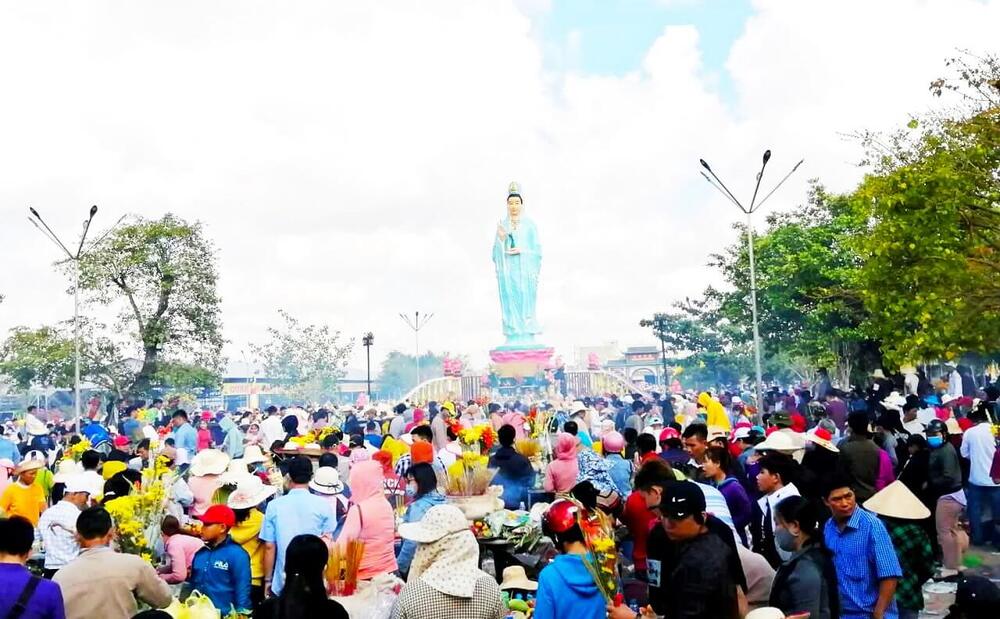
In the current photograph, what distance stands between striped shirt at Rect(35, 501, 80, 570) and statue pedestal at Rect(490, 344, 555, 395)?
3450 cm

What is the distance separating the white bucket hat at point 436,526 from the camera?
3.84 m

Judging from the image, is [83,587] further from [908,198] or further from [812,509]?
[908,198]

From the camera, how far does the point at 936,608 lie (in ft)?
24.7

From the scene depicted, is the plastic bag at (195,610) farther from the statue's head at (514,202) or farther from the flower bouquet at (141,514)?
the statue's head at (514,202)

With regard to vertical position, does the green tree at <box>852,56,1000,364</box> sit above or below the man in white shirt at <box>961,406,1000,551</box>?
above

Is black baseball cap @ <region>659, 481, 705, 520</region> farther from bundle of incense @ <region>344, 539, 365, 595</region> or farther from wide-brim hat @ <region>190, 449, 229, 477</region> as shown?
wide-brim hat @ <region>190, 449, 229, 477</region>

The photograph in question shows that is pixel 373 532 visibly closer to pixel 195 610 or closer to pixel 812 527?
pixel 195 610

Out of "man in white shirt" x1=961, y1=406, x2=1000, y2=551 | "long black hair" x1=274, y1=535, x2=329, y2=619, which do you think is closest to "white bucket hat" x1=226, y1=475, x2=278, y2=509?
"long black hair" x1=274, y1=535, x2=329, y2=619

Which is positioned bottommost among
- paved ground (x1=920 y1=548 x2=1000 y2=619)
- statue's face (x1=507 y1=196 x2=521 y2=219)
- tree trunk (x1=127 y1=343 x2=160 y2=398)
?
paved ground (x1=920 y1=548 x2=1000 y2=619)

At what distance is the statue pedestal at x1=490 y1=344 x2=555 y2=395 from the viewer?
40594 mm

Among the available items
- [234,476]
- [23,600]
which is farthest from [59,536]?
[23,600]

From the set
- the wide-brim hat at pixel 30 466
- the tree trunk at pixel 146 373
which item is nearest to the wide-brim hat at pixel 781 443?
the wide-brim hat at pixel 30 466

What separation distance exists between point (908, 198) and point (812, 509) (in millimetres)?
10814

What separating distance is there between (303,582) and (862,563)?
2636 mm
